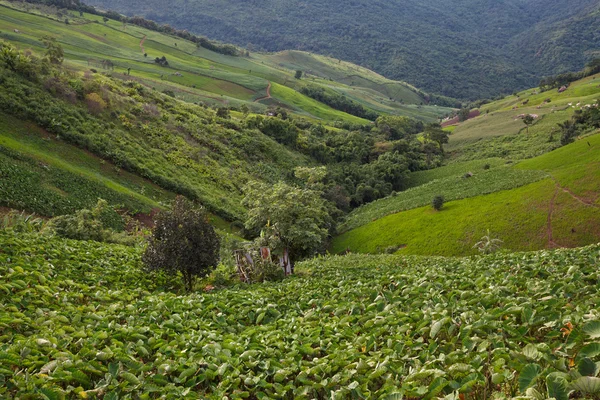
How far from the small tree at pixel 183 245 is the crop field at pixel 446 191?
57672 mm

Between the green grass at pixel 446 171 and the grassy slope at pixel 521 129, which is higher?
the grassy slope at pixel 521 129

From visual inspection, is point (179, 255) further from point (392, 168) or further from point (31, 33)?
point (31, 33)

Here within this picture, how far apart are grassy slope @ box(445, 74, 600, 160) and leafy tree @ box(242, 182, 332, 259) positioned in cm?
8726

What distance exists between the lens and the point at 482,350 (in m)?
7.41

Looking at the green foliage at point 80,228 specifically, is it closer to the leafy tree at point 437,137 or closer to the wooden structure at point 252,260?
the wooden structure at point 252,260

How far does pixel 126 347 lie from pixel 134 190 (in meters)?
43.5

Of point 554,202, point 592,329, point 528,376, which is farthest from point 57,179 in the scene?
point 554,202

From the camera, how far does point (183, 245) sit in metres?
18.4

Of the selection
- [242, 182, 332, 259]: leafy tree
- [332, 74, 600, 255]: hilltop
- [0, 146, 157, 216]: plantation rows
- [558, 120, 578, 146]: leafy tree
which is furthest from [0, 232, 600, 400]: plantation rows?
[558, 120, 578, 146]: leafy tree

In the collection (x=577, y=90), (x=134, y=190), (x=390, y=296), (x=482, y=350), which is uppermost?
(x=577, y=90)

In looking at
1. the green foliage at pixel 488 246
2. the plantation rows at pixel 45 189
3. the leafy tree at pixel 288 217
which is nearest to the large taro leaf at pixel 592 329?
the leafy tree at pixel 288 217

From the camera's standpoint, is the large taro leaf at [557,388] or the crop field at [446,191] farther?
the crop field at [446,191]

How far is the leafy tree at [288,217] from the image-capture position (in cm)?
2320

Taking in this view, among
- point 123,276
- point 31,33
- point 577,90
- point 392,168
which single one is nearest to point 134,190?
point 123,276
